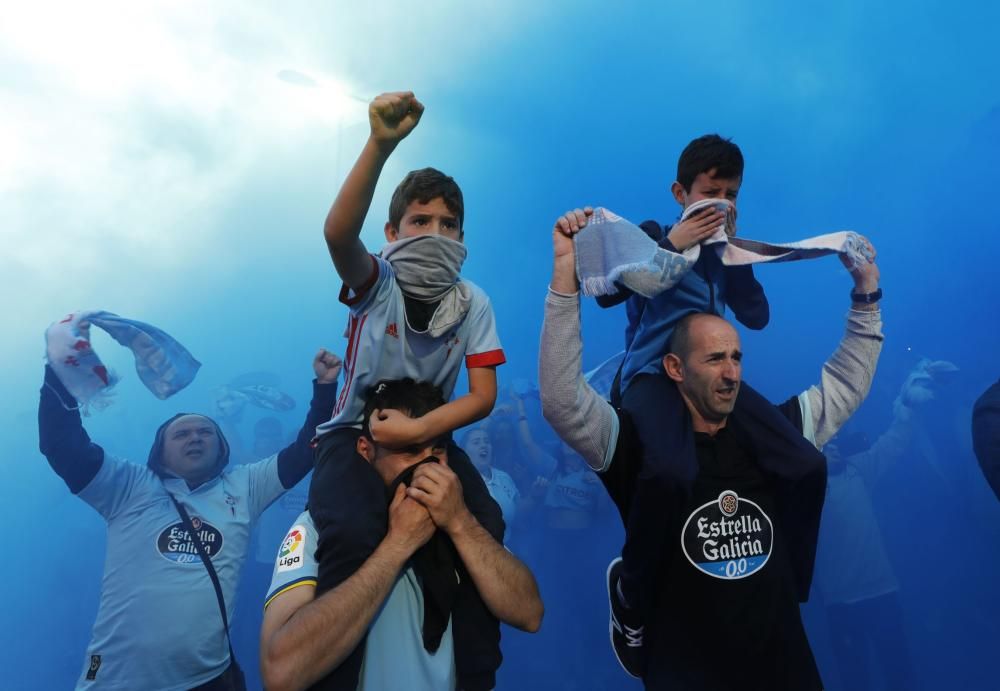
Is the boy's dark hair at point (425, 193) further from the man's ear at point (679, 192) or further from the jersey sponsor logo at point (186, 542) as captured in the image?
the jersey sponsor logo at point (186, 542)

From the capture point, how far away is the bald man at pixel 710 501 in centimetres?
185

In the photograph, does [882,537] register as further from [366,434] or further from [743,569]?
[366,434]

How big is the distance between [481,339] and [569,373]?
294mm

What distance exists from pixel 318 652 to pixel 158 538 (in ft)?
8.23

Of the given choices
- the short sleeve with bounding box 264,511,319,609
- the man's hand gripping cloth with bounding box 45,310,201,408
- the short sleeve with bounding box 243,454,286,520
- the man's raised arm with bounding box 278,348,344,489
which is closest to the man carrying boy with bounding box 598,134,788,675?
the short sleeve with bounding box 264,511,319,609

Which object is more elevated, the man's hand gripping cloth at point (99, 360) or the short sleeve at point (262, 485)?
the man's hand gripping cloth at point (99, 360)

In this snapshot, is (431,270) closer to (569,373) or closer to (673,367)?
(569,373)

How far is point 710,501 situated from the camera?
1967 mm

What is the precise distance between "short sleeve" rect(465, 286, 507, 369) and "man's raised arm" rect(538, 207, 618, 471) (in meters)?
0.15

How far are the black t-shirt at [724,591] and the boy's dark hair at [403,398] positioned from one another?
0.65 meters

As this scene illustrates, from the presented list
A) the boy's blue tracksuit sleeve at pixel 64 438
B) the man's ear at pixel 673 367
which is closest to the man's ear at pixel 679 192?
the man's ear at pixel 673 367

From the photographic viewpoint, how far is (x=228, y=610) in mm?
3338

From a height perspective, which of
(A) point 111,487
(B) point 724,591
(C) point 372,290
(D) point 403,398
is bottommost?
(B) point 724,591

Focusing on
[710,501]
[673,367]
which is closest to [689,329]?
[673,367]
